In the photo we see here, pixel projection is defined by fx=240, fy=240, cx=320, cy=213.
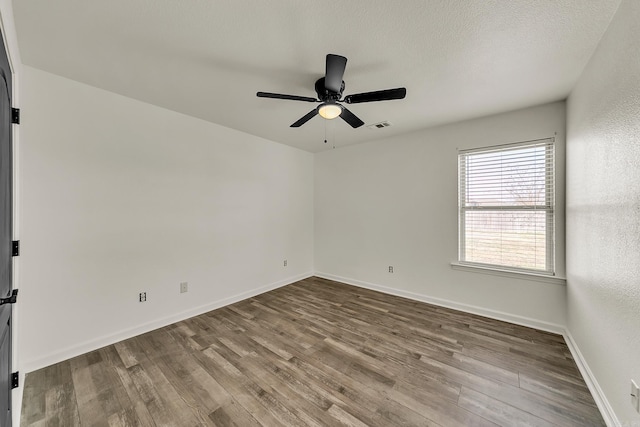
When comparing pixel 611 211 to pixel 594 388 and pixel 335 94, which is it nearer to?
pixel 594 388

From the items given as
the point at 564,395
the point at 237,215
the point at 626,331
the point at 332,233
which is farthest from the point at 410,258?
the point at 237,215

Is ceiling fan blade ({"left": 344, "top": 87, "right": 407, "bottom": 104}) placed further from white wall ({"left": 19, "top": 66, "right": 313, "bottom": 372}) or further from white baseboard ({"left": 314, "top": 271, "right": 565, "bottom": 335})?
white baseboard ({"left": 314, "top": 271, "right": 565, "bottom": 335})

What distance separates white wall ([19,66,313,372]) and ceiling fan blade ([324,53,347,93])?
7.15 ft

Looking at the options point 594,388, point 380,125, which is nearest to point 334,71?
point 380,125

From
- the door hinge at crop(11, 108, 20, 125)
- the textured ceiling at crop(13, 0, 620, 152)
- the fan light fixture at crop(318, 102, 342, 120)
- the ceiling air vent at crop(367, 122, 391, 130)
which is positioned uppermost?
the ceiling air vent at crop(367, 122, 391, 130)

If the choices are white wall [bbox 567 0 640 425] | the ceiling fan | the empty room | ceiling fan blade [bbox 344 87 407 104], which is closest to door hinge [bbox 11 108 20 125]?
the empty room

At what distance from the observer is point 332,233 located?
15.6 ft

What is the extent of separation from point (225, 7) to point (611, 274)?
2982 mm

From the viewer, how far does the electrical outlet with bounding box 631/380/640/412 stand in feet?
4.08

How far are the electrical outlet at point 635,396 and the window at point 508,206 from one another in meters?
1.72

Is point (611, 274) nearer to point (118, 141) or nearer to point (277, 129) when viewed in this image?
point (277, 129)

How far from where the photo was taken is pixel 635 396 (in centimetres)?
128

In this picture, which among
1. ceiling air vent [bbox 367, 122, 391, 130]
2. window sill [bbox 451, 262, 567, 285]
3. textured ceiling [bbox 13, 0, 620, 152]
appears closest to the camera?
textured ceiling [bbox 13, 0, 620, 152]

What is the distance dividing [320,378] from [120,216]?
2558 mm
